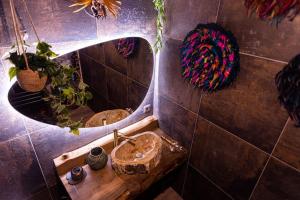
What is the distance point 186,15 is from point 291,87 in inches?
32.2

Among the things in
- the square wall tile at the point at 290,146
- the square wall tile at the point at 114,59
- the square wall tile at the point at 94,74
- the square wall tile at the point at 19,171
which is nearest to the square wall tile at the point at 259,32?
the square wall tile at the point at 290,146

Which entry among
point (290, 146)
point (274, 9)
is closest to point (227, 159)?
point (290, 146)

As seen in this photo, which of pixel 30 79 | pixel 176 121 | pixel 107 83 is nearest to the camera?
pixel 30 79

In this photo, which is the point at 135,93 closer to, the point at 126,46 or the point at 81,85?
the point at 126,46

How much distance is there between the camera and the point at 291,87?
0.95m

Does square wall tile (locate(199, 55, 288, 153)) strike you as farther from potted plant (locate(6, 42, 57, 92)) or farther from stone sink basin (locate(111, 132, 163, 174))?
potted plant (locate(6, 42, 57, 92))

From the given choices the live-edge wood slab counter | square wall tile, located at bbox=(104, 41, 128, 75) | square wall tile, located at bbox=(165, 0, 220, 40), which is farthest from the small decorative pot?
square wall tile, located at bbox=(165, 0, 220, 40)

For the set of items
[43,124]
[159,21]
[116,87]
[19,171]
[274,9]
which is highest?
[274,9]

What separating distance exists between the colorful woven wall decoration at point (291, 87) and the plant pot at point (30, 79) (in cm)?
127

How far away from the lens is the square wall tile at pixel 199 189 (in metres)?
1.61

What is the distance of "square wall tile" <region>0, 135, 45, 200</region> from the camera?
1223 millimetres

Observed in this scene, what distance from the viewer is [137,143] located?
170 cm

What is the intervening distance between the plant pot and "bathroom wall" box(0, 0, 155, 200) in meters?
0.21

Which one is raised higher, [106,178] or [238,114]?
[238,114]
